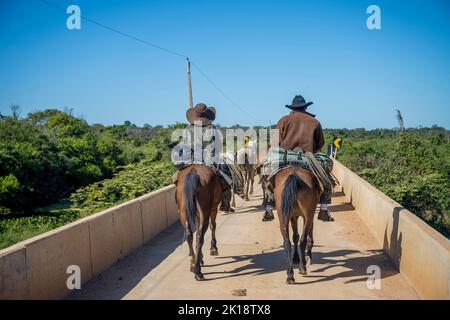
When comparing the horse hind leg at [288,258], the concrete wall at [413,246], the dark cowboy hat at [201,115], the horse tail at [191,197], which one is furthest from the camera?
the dark cowboy hat at [201,115]

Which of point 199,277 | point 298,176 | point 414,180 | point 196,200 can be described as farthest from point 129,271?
point 414,180

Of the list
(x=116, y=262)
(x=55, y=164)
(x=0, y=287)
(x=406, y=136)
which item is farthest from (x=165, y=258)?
(x=55, y=164)

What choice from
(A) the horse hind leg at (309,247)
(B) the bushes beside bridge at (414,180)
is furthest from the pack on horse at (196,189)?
(B) the bushes beside bridge at (414,180)

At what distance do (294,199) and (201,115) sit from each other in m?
2.49

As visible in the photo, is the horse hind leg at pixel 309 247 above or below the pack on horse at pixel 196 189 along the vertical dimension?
below

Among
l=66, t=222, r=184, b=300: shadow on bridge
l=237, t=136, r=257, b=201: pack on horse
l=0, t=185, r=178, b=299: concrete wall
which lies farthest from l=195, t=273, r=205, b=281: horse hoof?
l=237, t=136, r=257, b=201: pack on horse

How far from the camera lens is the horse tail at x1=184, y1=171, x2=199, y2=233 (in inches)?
266

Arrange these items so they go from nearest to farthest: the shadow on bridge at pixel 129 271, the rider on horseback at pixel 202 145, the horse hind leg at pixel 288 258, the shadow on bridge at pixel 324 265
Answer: the shadow on bridge at pixel 129 271, the horse hind leg at pixel 288 258, the shadow on bridge at pixel 324 265, the rider on horseback at pixel 202 145

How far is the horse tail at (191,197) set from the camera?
6762mm

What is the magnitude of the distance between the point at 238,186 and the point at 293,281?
251cm

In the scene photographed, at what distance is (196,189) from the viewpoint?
683 cm

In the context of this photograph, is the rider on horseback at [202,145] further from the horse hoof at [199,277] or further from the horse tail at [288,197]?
the horse hoof at [199,277]

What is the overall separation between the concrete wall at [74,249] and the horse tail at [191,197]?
168 cm
